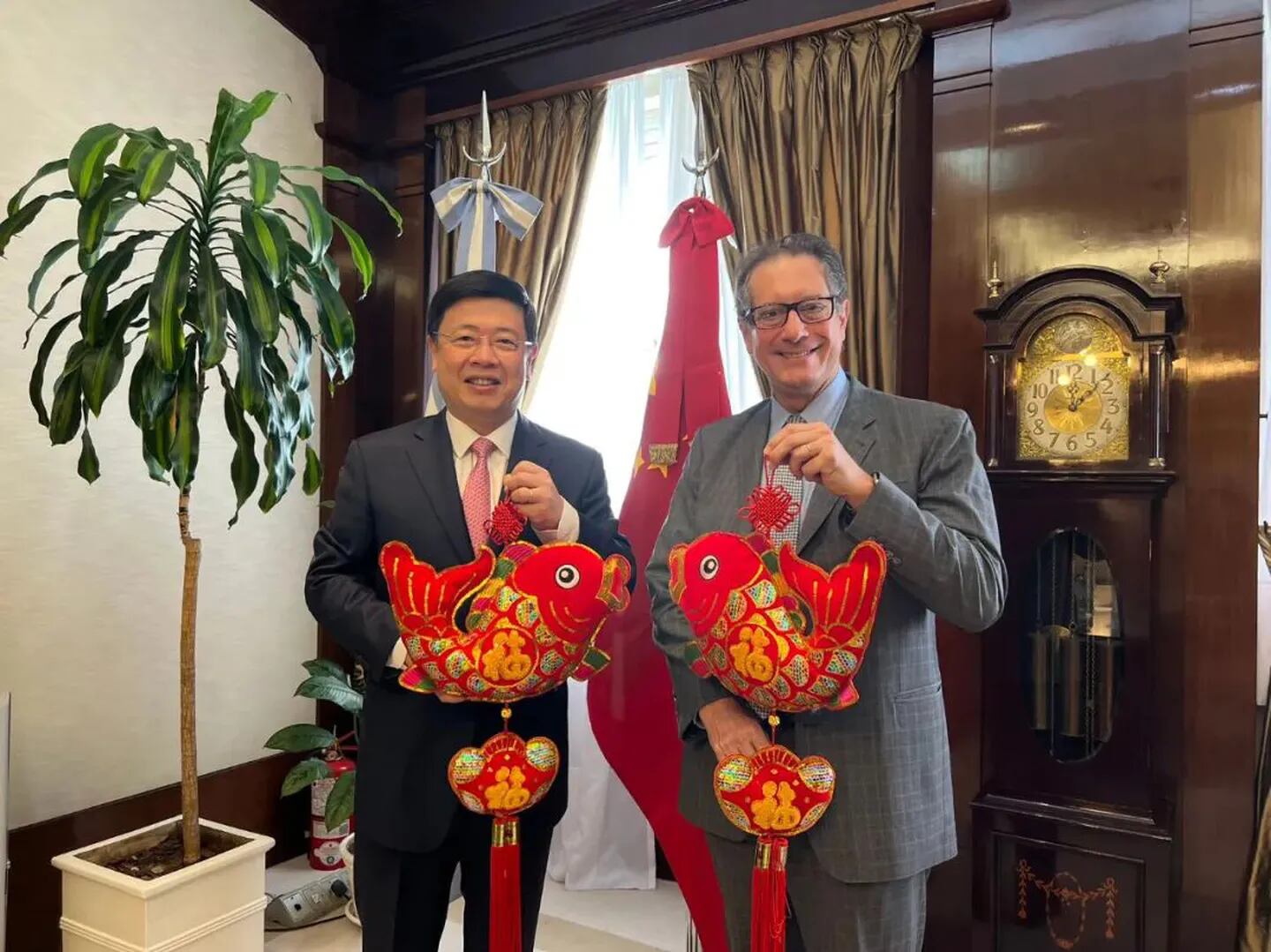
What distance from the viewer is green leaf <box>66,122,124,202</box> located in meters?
1.79

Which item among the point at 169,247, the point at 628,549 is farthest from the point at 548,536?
the point at 169,247

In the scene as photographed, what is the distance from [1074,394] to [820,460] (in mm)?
1279

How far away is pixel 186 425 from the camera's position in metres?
1.96

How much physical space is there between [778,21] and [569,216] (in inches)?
34.7

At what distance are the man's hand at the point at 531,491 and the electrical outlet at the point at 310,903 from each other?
1921 millimetres

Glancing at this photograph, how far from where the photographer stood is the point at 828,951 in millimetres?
1222

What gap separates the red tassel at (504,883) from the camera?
1.32 metres

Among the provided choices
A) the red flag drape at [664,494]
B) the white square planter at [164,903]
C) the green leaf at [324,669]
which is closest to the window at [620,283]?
the red flag drape at [664,494]

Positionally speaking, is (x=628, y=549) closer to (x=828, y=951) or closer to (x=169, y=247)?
(x=828, y=951)

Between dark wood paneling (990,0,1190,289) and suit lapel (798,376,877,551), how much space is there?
1.17 meters

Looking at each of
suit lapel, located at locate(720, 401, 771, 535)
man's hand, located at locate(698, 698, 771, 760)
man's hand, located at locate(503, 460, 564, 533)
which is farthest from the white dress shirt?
man's hand, located at locate(698, 698, 771, 760)

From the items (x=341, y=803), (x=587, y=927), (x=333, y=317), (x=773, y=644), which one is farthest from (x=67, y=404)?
(x=587, y=927)

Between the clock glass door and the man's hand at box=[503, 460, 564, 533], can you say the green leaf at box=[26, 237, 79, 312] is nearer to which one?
the man's hand at box=[503, 460, 564, 533]

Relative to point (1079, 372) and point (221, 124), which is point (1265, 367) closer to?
point (1079, 372)
